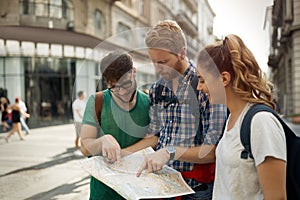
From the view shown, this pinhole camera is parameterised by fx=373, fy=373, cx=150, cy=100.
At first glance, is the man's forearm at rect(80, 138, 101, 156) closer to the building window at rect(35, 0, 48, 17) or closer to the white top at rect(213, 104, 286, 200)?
the white top at rect(213, 104, 286, 200)

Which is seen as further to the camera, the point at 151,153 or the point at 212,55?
the point at 151,153

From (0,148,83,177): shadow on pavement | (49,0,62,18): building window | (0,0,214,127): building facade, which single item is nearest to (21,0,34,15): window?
Answer: (0,0,214,127): building facade

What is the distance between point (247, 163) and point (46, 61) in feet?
61.4

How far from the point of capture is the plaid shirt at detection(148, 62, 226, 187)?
1.44m

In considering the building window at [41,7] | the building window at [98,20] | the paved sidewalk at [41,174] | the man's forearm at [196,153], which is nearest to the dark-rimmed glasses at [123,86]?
the man's forearm at [196,153]

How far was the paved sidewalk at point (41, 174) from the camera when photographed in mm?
5219

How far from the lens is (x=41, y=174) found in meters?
6.55

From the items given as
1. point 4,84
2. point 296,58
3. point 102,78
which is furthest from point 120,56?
point 4,84

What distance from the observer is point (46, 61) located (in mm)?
18953

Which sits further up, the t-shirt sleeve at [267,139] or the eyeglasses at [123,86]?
the eyeglasses at [123,86]

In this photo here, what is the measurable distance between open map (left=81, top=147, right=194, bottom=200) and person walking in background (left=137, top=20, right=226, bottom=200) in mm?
41

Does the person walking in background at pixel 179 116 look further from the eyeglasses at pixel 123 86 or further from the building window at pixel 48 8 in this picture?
the building window at pixel 48 8

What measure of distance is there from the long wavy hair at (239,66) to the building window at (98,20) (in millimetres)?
19706

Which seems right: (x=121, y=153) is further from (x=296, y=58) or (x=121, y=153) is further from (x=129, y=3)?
(x=129, y=3)
